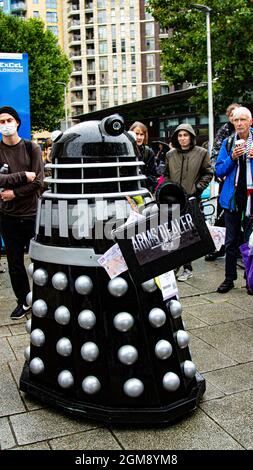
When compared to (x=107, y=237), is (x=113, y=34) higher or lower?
higher

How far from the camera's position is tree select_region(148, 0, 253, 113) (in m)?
21.4

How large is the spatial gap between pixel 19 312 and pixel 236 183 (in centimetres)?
254

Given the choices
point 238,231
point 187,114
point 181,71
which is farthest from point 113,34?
point 238,231

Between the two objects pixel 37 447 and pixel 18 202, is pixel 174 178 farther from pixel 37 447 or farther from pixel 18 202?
pixel 37 447

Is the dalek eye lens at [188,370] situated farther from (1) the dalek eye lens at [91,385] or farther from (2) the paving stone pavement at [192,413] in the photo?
(1) the dalek eye lens at [91,385]

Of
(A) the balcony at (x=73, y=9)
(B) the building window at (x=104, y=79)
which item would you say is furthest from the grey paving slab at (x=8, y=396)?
(A) the balcony at (x=73, y=9)

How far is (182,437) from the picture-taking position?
8.54 feet

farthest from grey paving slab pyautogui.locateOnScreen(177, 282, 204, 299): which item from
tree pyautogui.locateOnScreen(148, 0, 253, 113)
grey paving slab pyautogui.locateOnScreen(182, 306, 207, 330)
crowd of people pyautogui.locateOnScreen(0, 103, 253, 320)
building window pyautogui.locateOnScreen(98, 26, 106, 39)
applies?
building window pyautogui.locateOnScreen(98, 26, 106, 39)

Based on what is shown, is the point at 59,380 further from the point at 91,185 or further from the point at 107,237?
the point at 91,185

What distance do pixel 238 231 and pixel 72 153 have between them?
10.2 ft

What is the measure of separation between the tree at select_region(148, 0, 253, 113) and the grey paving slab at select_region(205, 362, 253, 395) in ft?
64.4

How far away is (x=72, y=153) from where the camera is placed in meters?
2.71

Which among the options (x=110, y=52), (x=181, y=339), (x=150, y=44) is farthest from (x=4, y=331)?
(x=110, y=52)
